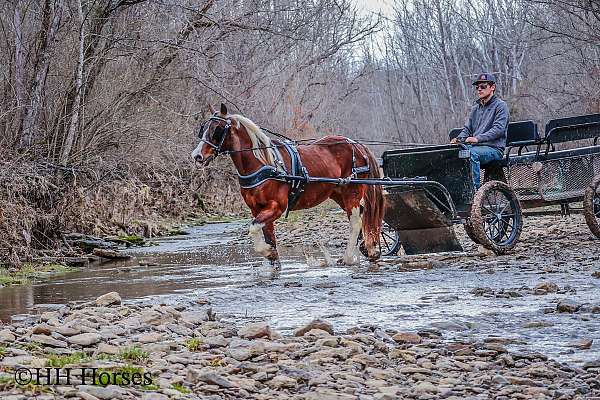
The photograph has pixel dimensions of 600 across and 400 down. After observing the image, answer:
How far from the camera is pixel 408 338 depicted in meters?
6.82

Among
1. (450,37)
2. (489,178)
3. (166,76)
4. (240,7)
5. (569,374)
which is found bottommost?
(569,374)

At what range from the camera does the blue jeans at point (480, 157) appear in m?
12.8

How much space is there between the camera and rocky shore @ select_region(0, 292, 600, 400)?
5219mm

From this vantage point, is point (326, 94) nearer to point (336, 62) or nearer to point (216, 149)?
point (336, 62)

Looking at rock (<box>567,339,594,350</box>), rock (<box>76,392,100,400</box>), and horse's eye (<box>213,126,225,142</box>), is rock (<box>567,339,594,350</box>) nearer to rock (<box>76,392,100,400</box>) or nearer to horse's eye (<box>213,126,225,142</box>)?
rock (<box>76,392,100,400</box>)

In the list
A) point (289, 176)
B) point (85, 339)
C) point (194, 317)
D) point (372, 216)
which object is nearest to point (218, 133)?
point (289, 176)

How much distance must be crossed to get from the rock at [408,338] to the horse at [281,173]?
5.00 metres

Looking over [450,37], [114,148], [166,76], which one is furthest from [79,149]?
[450,37]

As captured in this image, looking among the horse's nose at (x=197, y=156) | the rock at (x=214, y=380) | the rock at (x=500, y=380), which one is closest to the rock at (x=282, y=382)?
the rock at (x=214, y=380)

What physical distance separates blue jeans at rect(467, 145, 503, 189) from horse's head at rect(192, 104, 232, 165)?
3264mm

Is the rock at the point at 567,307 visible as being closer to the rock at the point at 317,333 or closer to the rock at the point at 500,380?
the rock at the point at 317,333

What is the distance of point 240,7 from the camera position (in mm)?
21000

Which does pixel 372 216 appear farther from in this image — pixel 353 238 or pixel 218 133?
pixel 218 133

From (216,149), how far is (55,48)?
5397 millimetres
